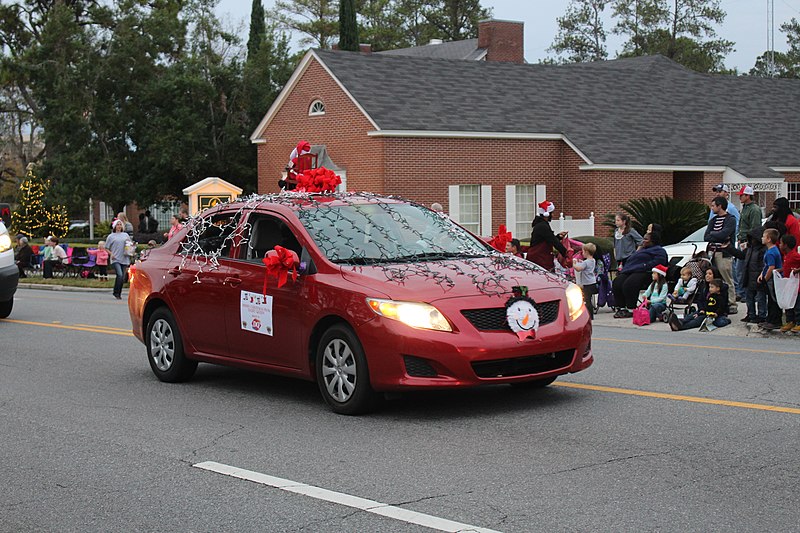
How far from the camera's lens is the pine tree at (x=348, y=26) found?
200 ft

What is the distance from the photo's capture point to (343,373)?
8.57 meters

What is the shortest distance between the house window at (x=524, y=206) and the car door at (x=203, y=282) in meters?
28.4

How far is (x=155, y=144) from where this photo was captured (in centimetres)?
4381

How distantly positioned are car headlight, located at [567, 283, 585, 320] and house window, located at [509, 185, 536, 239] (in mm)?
29418

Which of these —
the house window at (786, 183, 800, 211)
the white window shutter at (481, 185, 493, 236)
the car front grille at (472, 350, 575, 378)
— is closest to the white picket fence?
the white window shutter at (481, 185, 493, 236)

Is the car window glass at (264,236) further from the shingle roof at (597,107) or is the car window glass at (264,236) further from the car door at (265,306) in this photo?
the shingle roof at (597,107)

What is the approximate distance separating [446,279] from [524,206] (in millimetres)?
30593

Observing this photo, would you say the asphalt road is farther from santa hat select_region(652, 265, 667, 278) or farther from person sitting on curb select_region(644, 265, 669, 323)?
santa hat select_region(652, 265, 667, 278)

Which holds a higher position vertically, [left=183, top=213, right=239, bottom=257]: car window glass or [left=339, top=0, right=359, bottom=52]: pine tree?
[left=339, top=0, right=359, bottom=52]: pine tree

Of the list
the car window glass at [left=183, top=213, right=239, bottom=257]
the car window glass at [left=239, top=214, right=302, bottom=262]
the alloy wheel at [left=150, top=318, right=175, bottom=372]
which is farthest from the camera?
the alloy wheel at [left=150, top=318, right=175, bottom=372]

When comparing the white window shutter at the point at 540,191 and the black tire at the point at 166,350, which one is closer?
the black tire at the point at 166,350

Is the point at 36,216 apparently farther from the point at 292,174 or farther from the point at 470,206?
the point at 292,174

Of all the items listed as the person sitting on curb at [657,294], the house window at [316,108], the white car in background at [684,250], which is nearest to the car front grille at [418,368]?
the person sitting on curb at [657,294]

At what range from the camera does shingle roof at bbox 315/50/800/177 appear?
37.3 metres
